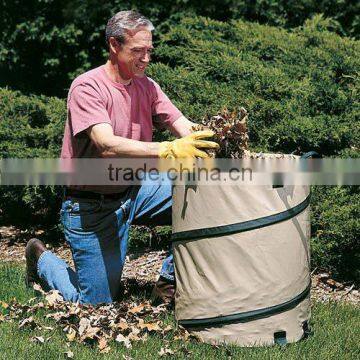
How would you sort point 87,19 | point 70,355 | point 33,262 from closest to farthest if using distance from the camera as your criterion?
point 70,355
point 33,262
point 87,19

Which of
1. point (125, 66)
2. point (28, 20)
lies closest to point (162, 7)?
point (28, 20)

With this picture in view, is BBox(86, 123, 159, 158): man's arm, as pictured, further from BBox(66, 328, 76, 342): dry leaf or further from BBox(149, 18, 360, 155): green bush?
BBox(149, 18, 360, 155): green bush

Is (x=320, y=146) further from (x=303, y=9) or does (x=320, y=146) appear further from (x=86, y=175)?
(x=303, y=9)

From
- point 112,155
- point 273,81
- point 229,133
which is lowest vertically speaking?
point 112,155

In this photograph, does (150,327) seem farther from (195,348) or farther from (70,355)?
(70,355)

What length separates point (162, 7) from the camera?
328 inches

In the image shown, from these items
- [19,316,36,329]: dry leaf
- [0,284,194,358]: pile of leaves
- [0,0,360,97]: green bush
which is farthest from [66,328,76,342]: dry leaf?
[0,0,360,97]: green bush

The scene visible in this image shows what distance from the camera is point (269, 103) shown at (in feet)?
18.6

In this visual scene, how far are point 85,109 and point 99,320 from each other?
3.45ft

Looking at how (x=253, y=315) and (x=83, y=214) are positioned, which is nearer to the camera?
(x=253, y=315)

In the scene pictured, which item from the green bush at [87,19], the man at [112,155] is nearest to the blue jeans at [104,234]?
the man at [112,155]

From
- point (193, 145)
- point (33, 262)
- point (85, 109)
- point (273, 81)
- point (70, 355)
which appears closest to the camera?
point (70, 355)

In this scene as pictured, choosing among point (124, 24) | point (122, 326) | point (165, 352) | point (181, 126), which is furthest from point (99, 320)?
point (124, 24)

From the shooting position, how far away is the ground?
3750mm
